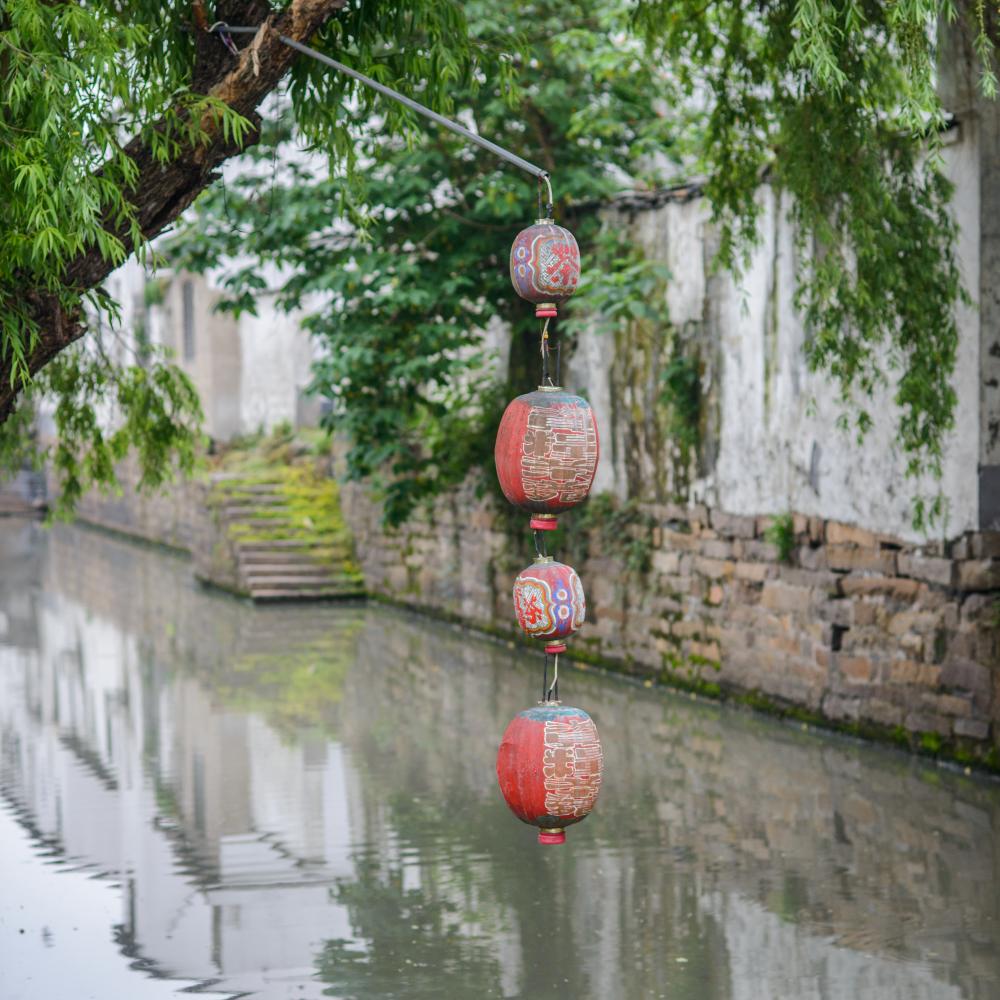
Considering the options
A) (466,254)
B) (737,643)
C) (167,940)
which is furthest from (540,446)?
(466,254)

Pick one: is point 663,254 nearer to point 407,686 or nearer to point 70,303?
point 407,686

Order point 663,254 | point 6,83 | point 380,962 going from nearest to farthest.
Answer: point 6,83 < point 380,962 < point 663,254

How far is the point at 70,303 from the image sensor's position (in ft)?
16.7

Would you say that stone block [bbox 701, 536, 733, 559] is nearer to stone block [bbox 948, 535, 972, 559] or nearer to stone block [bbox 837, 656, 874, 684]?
stone block [bbox 837, 656, 874, 684]

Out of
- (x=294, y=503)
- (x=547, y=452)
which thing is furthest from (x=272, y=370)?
(x=547, y=452)

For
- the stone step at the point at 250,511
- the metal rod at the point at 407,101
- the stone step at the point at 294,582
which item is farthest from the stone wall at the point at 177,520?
the metal rod at the point at 407,101

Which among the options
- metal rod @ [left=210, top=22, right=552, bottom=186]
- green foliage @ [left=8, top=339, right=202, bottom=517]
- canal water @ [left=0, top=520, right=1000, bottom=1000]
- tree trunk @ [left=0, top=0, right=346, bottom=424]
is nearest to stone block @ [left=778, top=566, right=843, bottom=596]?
canal water @ [left=0, top=520, right=1000, bottom=1000]

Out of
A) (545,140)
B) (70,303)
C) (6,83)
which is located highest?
(545,140)

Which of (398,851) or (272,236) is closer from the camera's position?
(398,851)

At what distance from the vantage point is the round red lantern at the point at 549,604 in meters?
4.84

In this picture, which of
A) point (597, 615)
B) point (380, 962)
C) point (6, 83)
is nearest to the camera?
point (6, 83)

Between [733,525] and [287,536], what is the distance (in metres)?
8.90

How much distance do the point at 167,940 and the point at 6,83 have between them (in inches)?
129

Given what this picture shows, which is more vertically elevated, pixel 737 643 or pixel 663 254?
pixel 663 254
